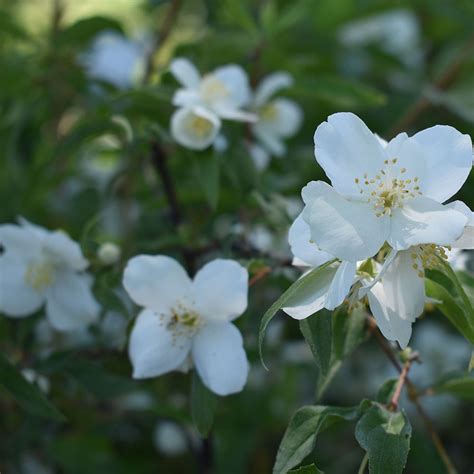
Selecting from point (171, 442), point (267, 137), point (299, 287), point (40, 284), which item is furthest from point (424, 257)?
point (171, 442)

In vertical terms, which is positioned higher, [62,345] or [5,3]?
[5,3]

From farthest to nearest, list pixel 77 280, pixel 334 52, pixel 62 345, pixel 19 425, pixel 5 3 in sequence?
pixel 5 3 < pixel 334 52 < pixel 62 345 < pixel 19 425 < pixel 77 280

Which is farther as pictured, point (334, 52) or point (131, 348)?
point (334, 52)

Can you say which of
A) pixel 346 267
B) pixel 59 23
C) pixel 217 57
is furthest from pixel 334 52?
pixel 346 267

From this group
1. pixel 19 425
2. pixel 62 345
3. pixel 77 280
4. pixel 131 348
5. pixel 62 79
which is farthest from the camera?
pixel 62 79

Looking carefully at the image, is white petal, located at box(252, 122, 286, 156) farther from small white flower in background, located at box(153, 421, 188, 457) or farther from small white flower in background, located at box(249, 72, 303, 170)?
small white flower in background, located at box(153, 421, 188, 457)

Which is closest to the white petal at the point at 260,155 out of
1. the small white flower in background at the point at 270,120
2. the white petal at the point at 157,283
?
the small white flower in background at the point at 270,120

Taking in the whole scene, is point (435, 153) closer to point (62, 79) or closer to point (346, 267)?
point (346, 267)

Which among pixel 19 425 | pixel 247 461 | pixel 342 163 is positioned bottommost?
pixel 247 461

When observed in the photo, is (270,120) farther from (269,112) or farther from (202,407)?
(202,407)
